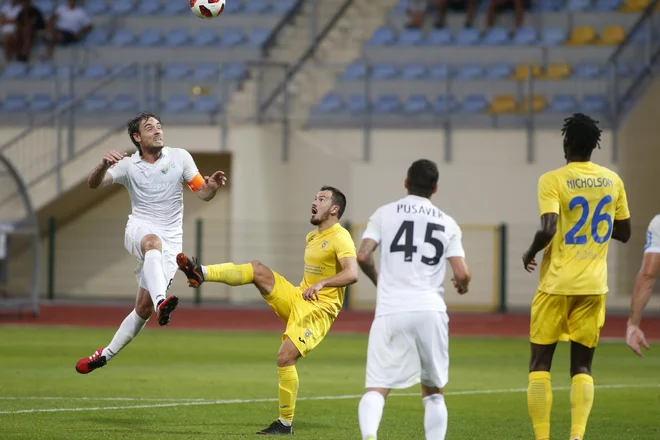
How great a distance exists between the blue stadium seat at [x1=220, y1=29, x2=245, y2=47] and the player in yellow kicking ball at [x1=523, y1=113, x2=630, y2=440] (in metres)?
19.5

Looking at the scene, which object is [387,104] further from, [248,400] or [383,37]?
[248,400]

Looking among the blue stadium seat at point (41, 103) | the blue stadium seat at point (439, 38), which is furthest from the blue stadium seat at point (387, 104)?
the blue stadium seat at point (41, 103)

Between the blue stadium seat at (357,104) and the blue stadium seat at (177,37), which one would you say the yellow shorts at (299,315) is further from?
the blue stadium seat at (177,37)

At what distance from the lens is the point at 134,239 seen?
10602mm

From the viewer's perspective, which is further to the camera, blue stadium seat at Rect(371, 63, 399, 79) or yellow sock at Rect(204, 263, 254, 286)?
blue stadium seat at Rect(371, 63, 399, 79)

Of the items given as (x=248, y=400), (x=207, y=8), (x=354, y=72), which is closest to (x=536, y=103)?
(x=354, y=72)

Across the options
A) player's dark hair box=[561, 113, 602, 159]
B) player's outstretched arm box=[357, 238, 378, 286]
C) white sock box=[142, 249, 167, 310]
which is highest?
player's dark hair box=[561, 113, 602, 159]

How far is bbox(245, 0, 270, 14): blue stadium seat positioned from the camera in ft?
91.4

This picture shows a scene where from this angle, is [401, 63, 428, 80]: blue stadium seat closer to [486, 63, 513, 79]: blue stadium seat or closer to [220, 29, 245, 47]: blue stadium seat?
[486, 63, 513, 79]: blue stadium seat

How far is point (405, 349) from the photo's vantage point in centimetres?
752

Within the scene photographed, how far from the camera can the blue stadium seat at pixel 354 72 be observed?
25.1m

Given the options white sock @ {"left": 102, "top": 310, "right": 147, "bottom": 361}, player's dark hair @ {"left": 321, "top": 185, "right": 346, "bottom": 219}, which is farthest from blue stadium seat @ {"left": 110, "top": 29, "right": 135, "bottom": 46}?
player's dark hair @ {"left": 321, "top": 185, "right": 346, "bottom": 219}

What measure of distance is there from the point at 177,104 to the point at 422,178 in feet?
60.3

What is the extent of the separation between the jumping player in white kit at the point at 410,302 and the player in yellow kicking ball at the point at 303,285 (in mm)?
2020
